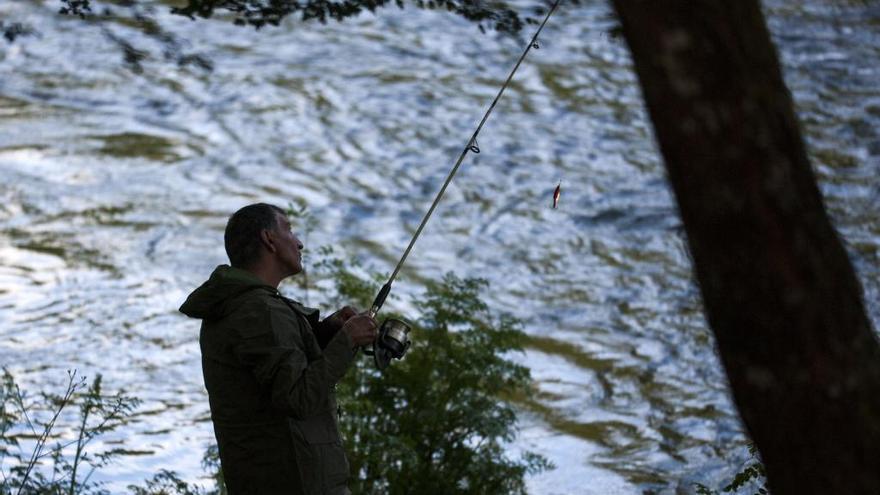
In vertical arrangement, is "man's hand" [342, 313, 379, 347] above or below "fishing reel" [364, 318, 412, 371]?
above

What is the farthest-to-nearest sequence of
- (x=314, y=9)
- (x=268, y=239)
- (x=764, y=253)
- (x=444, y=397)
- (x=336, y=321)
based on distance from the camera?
(x=444, y=397), (x=314, y=9), (x=336, y=321), (x=268, y=239), (x=764, y=253)

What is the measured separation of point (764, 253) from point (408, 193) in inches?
450

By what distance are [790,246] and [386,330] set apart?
142 cm

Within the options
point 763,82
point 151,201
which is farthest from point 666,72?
point 151,201

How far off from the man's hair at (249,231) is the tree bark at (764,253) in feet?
3.80

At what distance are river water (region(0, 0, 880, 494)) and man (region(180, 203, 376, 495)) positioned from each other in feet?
15.3

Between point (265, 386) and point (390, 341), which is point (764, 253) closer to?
point (265, 386)

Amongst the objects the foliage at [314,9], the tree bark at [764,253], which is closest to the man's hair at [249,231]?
the tree bark at [764,253]

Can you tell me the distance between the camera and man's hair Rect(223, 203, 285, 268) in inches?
139

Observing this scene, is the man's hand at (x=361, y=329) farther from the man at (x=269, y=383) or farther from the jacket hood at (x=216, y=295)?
the jacket hood at (x=216, y=295)

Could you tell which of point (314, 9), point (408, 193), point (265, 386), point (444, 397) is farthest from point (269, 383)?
point (408, 193)

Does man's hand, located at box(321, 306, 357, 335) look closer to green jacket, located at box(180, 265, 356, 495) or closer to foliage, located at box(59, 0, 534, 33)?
green jacket, located at box(180, 265, 356, 495)

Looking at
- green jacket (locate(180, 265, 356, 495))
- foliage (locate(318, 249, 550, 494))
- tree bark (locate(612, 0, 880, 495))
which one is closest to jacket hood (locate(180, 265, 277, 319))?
green jacket (locate(180, 265, 356, 495))

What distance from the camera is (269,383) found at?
3.28 meters
